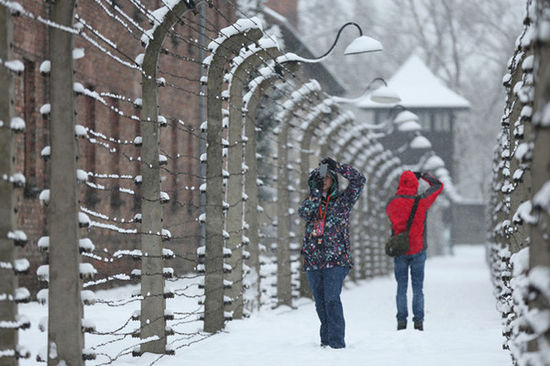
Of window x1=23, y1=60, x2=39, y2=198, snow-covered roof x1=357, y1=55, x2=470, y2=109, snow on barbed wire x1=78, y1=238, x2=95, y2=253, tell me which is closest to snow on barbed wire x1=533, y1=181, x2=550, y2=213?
snow on barbed wire x1=78, y1=238, x2=95, y2=253

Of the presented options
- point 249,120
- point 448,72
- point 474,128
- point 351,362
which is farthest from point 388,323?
point 474,128

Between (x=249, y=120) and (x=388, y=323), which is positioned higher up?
(x=249, y=120)

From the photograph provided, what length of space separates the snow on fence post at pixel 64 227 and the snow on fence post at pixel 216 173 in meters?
3.50

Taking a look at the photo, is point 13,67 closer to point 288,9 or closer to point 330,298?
point 330,298

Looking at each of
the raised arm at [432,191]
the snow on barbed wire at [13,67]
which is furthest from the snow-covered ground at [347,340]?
the snow on barbed wire at [13,67]

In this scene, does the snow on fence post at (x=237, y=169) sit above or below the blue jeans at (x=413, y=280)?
above

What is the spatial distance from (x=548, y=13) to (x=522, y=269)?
1433mm

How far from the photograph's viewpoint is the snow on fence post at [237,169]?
34.2 ft

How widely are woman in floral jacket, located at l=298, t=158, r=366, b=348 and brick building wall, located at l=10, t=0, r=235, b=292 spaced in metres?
1.37

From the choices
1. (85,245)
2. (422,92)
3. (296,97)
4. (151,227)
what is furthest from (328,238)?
(422,92)

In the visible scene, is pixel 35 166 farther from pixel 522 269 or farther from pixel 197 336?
pixel 522 269

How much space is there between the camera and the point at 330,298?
838cm

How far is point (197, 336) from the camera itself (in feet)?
30.3

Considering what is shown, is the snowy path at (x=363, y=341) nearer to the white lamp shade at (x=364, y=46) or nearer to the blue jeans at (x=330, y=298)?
the blue jeans at (x=330, y=298)
